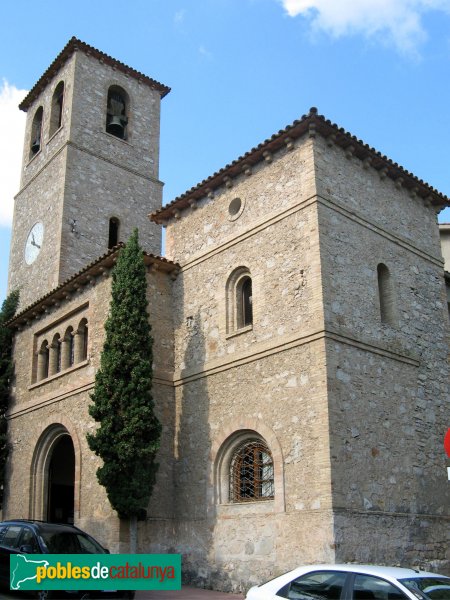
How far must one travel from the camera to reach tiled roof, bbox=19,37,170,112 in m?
25.8

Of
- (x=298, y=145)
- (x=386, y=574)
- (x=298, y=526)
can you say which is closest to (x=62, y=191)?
(x=298, y=145)

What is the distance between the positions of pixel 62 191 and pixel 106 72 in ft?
19.1

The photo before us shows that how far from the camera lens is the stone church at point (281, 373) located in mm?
13062

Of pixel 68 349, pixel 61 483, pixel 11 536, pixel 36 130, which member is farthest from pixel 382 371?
pixel 36 130

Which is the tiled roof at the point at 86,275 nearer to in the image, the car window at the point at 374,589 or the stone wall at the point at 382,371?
the stone wall at the point at 382,371

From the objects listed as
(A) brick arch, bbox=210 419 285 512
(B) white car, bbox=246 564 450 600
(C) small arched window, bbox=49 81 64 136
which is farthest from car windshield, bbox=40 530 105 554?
(C) small arched window, bbox=49 81 64 136

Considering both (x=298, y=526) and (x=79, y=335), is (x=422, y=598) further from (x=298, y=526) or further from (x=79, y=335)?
(x=79, y=335)

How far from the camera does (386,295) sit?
51.1 ft

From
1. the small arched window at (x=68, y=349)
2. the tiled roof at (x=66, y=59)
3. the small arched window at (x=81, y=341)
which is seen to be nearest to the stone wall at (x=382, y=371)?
the small arched window at (x=81, y=341)

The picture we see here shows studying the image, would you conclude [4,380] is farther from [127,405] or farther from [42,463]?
[127,405]

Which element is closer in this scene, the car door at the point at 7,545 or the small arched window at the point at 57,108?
the car door at the point at 7,545

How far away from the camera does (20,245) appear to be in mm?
26312

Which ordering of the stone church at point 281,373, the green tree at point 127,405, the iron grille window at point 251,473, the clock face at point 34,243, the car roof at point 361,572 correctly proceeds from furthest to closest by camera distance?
the clock face at point 34,243 < the green tree at point 127,405 < the iron grille window at point 251,473 < the stone church at point 281,373 < the car roof at point 361,572

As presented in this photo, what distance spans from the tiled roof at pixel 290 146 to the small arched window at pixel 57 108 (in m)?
10.2
